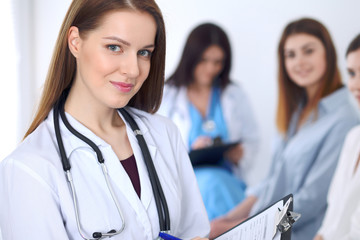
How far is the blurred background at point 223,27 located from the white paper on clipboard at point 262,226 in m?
1.52

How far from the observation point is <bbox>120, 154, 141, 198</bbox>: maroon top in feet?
4.07

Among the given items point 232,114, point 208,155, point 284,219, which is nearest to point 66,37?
point 284,219

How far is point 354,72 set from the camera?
2332mm

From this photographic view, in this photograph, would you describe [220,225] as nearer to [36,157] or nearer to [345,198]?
[345,198]

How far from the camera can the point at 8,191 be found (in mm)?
1042

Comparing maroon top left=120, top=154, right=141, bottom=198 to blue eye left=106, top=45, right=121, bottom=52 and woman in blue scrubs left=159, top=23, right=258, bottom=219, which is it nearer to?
blue eye left=106, top=45, right=121, bottom=52

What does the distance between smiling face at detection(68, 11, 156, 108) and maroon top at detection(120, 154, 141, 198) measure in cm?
19

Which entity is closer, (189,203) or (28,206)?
(28,206)

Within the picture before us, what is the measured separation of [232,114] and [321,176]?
0.71m

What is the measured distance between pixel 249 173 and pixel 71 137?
177cm

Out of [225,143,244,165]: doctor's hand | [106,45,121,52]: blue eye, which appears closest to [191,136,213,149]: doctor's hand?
[225,143,244,165]: doctor's hand

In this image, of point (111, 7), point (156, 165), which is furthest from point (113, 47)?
point (156, 165)

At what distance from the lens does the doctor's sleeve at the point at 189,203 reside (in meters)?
1.41

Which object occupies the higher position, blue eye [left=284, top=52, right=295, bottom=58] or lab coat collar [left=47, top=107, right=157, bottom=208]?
blue eye [left=284, top=52, right=295, bottom=58]
